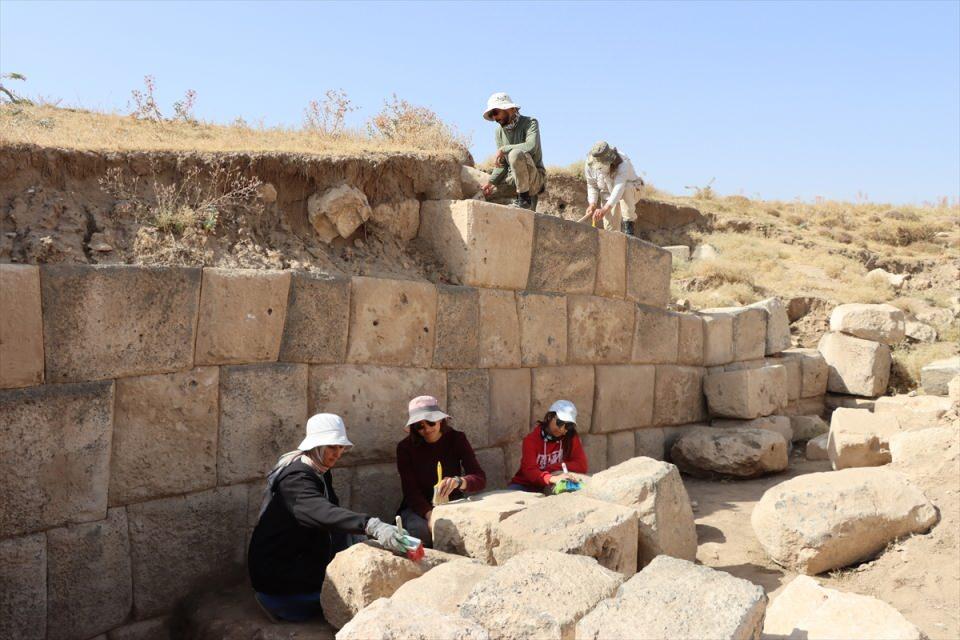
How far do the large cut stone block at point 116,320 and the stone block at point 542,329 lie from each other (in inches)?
123

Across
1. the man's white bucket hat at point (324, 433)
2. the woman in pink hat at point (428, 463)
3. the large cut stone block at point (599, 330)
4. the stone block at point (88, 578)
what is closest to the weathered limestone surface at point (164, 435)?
the stone block at point (88, 578)

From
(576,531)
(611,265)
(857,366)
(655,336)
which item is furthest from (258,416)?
(857,366)

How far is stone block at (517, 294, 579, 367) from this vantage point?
7355 millimetres

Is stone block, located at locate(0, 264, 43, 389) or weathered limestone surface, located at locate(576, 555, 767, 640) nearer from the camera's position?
weathered limestone surface, located at locate(576, 555, 767, 640)

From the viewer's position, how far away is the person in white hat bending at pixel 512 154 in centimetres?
807

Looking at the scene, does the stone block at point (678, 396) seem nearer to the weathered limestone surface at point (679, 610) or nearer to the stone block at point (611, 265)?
the stone block at point (611, 265)

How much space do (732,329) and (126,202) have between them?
23.5 feet

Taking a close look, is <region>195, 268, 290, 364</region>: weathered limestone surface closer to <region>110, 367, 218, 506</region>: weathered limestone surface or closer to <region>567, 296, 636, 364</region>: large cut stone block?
<region>110, 367, 218, 506</region>: weathered limestone surface

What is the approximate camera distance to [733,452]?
8578 millimetres

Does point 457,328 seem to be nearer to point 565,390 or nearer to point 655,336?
point 565,390

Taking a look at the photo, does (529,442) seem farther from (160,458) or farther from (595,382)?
(160,458)

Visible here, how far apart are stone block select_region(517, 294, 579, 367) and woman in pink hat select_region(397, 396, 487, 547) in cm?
156

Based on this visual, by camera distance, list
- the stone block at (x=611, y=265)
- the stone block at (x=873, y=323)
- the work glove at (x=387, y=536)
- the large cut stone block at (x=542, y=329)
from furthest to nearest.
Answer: the stone block at (x=873, y=323)
the stone block at (x=611, y=265)
the large cut stone block at (x=542, y=329)
the work glove at (x=387, y=536)

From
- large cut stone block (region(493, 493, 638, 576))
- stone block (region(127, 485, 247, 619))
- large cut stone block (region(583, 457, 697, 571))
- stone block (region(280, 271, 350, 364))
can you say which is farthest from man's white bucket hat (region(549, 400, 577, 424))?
stone block (region(127, 485, 247, 619))
